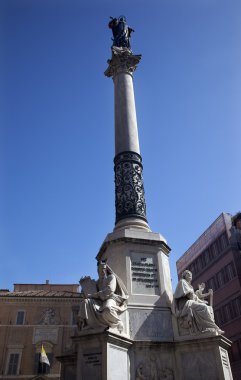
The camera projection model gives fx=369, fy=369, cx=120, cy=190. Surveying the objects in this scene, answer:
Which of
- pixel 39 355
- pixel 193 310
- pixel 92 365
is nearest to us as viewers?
pixel 92 365

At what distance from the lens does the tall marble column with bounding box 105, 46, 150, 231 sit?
1216 centimetres

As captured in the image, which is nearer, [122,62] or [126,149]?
[126,149]

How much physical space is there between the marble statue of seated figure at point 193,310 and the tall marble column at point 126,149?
2634mm

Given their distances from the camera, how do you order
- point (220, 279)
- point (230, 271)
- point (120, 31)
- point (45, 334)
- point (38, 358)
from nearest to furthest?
point (120, 31) < point (38, 358) < point (45, 334) < point (230, 271) < point (220, 279)

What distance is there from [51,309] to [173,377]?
34.4 meters

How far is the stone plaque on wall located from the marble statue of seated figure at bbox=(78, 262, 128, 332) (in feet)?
A: 105

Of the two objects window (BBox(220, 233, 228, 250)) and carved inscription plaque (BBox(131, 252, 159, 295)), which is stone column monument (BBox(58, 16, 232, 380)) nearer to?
carved inscription plaque (BBox(131, 252, 159, 295))

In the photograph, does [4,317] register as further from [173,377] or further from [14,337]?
[173,377]

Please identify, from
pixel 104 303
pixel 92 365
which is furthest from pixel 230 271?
pixel 92 365

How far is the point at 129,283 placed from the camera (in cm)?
1002

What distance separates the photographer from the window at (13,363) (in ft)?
120

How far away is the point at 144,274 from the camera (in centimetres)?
1035

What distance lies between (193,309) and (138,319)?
1.41 m

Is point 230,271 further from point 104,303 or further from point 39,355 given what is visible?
point 104,303
